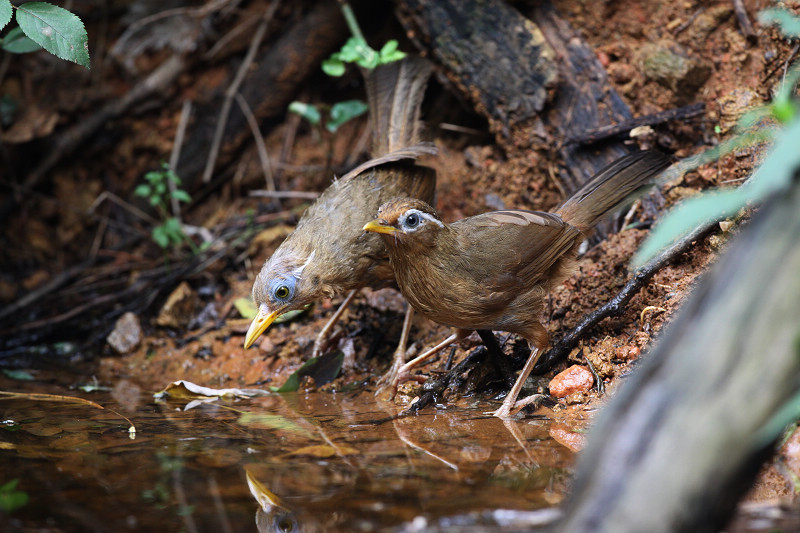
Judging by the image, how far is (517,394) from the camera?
3891 millimetres

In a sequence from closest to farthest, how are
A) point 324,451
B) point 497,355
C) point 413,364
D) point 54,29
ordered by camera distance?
point 324,451 < point 54,29 < point 497,355 < point 413,364

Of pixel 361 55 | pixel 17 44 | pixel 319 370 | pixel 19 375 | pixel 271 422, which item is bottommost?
pixel 319 370

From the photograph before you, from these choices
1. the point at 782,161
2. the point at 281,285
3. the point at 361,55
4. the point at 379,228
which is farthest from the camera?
the point at 361,55

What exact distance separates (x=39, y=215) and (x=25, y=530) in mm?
5933

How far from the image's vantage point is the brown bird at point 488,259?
3922 mm

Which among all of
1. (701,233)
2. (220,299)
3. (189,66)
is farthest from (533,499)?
(189,66)

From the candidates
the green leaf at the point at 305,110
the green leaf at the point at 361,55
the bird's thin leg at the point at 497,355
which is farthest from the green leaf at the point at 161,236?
the bird's thin leg at the point at 497,355

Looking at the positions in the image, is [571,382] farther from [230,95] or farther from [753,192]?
[230,95]

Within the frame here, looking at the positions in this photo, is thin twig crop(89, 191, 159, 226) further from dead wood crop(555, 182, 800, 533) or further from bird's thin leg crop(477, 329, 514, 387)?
dead wood crop(555, 182, 800, 533)

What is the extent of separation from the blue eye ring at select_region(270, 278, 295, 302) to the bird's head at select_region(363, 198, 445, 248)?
3.34 feet

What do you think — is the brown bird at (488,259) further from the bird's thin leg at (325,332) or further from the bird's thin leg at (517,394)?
the bird's thin leg at (325,332)

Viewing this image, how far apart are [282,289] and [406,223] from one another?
1208mm

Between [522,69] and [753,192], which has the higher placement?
[522,69]

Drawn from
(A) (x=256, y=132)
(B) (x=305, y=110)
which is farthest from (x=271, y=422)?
(A) (x=256, y=132)
